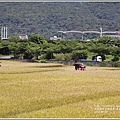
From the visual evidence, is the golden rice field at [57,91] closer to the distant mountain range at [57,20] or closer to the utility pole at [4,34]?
the utility pole at [4,34]

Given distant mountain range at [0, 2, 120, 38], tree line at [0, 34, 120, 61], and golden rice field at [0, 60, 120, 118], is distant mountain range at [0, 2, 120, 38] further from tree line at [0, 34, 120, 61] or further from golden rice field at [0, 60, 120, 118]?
golden rice field at [0, 60, 120, 118]

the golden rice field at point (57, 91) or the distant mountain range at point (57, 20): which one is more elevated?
the distant mountain range at point (57, 20)

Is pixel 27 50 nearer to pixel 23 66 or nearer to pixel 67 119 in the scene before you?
pixel 23 66

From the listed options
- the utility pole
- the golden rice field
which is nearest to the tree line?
the utility pole

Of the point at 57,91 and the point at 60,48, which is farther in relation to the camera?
the point at 60,48

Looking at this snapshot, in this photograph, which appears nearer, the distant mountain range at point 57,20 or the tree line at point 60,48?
the distant mountain range at point 57,20

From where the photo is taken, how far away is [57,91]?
887cm

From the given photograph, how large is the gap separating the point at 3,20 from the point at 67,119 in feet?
5.34

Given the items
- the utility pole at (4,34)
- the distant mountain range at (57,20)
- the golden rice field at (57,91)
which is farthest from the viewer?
the utility pole at (4,34)

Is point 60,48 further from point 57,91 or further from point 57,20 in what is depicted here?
point 57,91

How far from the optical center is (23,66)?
9.27 metres

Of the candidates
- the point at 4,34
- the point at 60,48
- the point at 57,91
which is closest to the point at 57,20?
the point at 60,48

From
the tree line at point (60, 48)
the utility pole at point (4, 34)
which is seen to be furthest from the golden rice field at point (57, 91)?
the utility pole at point (4, 34)

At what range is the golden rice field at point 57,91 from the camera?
8664 millimetres
